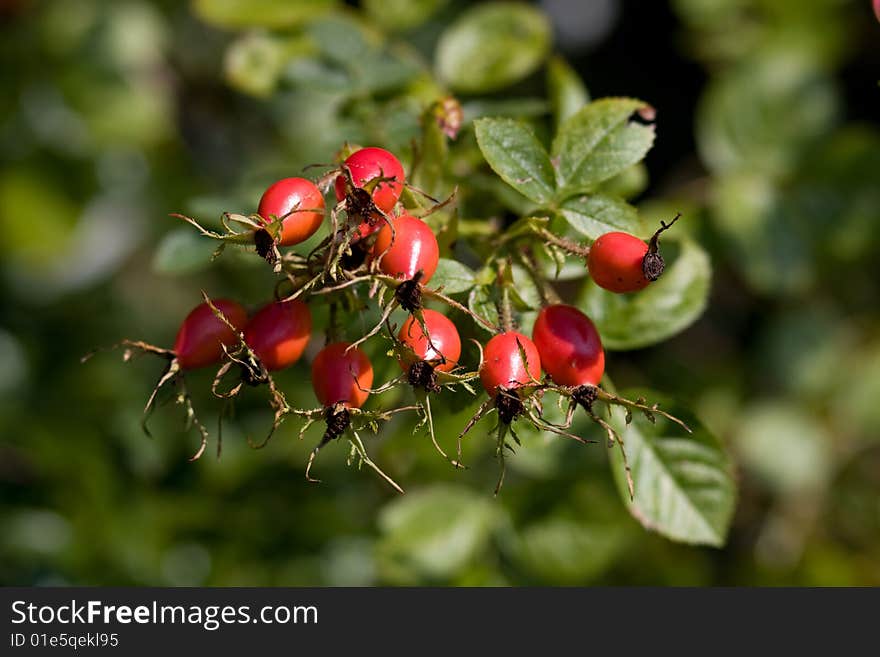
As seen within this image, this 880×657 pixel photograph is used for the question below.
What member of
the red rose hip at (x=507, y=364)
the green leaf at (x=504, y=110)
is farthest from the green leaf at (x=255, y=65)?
the red rose hip at (x=507, y=364)

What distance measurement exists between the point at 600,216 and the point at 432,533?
1.39 m

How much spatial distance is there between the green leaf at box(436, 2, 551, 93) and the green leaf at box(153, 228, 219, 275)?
888 mm

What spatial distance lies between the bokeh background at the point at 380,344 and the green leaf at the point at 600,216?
0.45 meters

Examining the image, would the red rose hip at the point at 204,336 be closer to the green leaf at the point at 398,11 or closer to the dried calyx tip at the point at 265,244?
the dried calyx tip at the point at 265,244

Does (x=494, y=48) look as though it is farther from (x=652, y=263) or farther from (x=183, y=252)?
(x=652, y=263)

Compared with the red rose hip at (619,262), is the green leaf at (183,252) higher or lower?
higher

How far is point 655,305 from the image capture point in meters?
2.08

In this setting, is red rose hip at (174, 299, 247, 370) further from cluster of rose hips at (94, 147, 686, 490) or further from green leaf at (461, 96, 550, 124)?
green leaf at (461, 96, 550, 124)

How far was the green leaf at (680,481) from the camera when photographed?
6.52ft

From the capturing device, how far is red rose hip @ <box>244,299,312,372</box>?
1600 mm

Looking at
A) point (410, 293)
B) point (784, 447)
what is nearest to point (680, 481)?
point (410, 293)

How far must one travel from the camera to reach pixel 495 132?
5.69 feet

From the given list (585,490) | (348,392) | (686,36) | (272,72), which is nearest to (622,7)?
(686,36)

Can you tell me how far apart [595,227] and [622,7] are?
3.09 m
